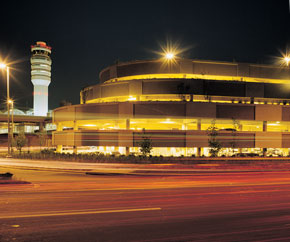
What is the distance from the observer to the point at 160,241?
600cm

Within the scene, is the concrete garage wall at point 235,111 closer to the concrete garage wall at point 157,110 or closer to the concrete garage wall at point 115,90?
the concrete garage wall at point 157,110

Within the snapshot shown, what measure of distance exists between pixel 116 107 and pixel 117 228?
1111 inches

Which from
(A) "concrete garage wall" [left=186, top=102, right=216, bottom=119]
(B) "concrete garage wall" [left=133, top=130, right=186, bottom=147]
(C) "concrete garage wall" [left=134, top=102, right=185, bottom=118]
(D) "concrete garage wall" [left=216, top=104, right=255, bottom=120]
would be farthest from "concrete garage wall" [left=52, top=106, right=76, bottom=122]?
(D) "concrete garage wall" [left=216, top=104, right=255, bottom=120]

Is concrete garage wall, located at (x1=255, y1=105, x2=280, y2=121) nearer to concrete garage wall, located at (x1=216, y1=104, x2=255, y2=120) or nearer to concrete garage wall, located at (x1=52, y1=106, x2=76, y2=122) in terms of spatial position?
concrete garage wall, located at (x1=216, y1=104, x2=255, y2=120)

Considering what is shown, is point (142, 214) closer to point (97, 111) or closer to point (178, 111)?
point (178, 111)

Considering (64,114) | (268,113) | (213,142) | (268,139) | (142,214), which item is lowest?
(142,214)

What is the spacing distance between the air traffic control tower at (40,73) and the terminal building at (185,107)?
143727 millimetres

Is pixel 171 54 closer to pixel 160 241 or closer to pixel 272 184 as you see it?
pixel 272 184

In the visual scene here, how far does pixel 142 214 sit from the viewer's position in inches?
317

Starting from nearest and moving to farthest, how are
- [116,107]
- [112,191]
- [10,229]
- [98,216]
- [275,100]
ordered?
[10,229] < [98,216] < [112,191] < [116,107] < [275,100]

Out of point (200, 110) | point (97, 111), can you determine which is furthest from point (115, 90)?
point (200, 110)

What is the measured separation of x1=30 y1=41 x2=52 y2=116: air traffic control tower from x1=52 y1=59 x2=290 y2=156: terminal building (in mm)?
143727

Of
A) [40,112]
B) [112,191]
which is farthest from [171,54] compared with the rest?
[40,112]

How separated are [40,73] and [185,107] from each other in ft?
523
